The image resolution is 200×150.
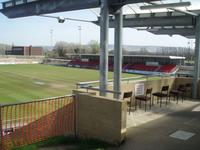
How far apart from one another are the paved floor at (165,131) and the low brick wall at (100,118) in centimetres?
52

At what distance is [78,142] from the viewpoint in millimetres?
9266

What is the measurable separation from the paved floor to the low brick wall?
1.70ft

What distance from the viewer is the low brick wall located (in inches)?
336

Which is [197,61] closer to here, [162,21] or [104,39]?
[162,21]

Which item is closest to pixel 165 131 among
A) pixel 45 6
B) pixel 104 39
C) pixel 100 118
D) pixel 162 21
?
pixel 100 118

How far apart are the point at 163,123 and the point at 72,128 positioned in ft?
11.3

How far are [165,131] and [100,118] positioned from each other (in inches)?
92.0

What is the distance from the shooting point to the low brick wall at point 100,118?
854cm

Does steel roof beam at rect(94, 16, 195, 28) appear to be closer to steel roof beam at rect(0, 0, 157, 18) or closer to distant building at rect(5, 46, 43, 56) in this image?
steel roof beam at rect(0, 0, 157, 18)

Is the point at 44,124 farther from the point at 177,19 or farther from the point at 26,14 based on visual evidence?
the point at 177,19

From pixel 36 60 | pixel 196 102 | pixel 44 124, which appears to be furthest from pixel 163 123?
pixel 36 60

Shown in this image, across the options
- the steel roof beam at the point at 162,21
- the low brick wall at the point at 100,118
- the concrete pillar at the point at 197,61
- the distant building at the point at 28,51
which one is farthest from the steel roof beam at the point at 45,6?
the distant building at the point at 28,51

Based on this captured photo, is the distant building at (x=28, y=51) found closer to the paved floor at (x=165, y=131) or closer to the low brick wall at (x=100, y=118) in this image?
the paved floor at (x=165, y=131)

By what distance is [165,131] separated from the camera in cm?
970
